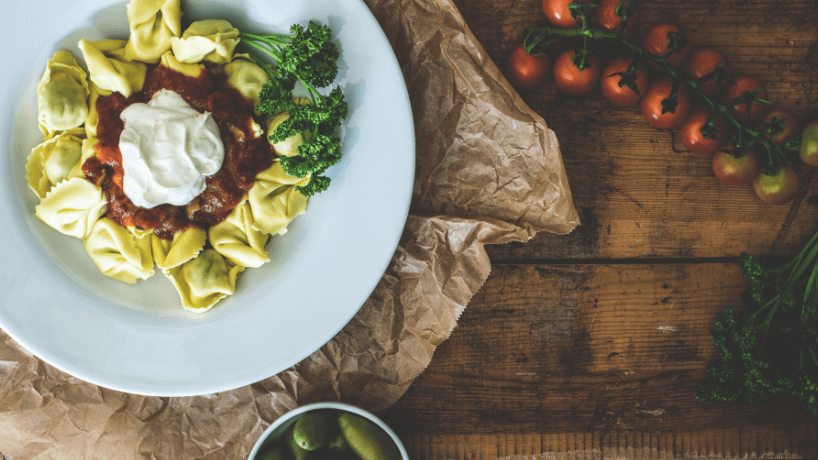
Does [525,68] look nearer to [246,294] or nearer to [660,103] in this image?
[660,103]

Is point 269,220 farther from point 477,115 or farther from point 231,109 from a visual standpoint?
point 477,115

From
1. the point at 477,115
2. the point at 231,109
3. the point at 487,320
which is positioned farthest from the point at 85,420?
the point at 477,115

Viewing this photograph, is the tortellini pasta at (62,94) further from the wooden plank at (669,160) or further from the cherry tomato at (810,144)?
the cherry tomato at (810,144)

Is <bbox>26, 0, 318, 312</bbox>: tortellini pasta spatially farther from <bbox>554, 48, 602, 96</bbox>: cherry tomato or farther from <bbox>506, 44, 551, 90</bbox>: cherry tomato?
<bbox>554, 48, 602, 96</bbox>: cherry tomato

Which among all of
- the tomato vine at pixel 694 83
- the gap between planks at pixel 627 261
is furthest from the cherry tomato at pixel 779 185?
the gap between planks at pixel 627 261

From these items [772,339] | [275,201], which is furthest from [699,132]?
[275,201]

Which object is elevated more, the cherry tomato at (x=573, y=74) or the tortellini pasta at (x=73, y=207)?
the cherry tomato at (x=573, y=74)
